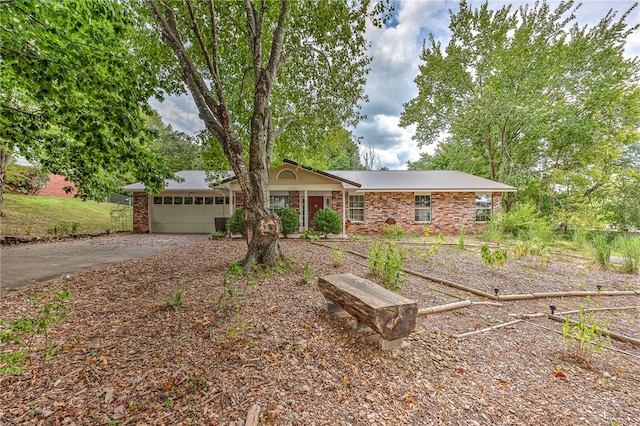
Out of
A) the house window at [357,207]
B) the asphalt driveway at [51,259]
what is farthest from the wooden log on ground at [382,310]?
the house window at [357,207]

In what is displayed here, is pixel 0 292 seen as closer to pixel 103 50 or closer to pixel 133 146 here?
pixel 133 146

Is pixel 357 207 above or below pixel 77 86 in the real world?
below

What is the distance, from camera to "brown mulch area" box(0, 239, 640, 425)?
Result: 1.87 meters

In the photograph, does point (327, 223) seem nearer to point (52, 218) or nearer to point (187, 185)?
point (187, 185)

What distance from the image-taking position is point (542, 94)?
14.2 metres

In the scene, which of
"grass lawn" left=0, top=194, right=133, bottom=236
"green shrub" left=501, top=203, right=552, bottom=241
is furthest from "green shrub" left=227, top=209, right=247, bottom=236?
"green shrub" left=501, top=203, right=552, bottom=241

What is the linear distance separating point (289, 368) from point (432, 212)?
12.7 metres

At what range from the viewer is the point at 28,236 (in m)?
9.49

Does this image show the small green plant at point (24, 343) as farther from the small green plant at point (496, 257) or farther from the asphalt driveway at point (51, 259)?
the small green plant at point (496, 257)

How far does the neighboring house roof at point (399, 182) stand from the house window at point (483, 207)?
0.73m

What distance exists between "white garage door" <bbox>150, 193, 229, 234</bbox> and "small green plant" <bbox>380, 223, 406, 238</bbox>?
27.4ft

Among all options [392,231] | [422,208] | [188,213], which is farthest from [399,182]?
[188,213]

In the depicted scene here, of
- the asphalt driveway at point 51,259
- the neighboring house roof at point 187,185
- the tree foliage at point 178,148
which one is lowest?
the asphalt driveway at point 51,259

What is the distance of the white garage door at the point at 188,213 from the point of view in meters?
13.3
